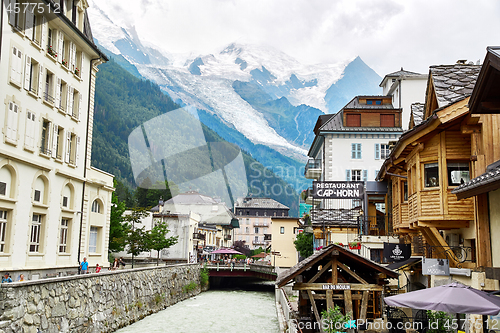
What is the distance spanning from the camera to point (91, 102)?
3041 cm

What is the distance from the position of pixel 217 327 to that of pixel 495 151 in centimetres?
1775

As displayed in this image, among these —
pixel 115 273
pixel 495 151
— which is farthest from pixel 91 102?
pixel 495 151

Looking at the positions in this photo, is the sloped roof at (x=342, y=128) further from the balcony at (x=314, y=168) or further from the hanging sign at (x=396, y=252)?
the hanging sign at (x=396, y=252)

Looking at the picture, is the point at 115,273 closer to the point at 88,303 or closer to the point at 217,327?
the point at 88,303

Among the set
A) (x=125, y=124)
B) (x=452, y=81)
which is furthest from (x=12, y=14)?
(x=125, y=124)

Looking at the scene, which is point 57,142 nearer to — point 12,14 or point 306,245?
point 12,14

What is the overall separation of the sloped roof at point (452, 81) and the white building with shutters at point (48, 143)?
17.4 metres

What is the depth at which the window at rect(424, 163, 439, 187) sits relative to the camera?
15631 mm

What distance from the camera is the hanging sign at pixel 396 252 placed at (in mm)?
20031

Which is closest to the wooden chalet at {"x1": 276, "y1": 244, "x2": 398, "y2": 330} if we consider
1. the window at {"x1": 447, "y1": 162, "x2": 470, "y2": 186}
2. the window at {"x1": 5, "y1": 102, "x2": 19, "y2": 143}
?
the window at {"x1": 447, "y1": 162, "x2": 470, "y2": 186}

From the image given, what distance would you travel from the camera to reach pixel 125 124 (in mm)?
150125

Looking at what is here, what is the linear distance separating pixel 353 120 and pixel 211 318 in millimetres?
23217

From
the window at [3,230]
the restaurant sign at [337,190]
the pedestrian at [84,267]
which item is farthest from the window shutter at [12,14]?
the restaurant sign at [337,190]

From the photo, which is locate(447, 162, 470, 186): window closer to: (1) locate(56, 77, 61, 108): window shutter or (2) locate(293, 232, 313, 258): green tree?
(1) locate(56, 77, 61, 108): window shutter
